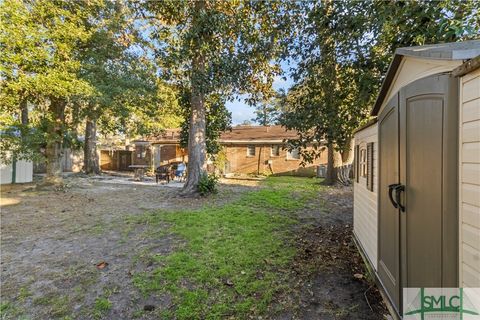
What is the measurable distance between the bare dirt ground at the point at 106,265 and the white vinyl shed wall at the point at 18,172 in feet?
20.4

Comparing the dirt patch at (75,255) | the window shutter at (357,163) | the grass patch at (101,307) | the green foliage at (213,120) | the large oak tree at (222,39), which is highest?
the large oak tree at (222,39)

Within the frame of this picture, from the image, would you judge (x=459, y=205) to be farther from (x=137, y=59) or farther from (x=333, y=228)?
(x=137, y=59)

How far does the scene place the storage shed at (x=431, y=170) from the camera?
5.18 ft

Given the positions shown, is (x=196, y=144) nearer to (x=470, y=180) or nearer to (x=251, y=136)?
(x=470, y=180)

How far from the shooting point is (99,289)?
339cm

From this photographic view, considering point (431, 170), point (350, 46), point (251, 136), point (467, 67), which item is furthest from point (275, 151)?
point (467, 67)

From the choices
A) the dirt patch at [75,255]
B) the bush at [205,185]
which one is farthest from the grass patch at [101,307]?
the bush at [205,185]

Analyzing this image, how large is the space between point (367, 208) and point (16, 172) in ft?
53.6

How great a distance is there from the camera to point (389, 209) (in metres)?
2.81

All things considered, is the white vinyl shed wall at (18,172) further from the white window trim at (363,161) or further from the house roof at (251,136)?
the white window trim at (363,161)

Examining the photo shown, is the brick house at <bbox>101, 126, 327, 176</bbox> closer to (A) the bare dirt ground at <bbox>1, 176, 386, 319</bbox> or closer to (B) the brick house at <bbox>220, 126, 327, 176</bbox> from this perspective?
(B) the brick house at <bbox>220, 126, 327, 176</bbox>

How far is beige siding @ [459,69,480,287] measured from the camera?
1.50m

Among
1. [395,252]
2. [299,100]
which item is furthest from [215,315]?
[299,100]

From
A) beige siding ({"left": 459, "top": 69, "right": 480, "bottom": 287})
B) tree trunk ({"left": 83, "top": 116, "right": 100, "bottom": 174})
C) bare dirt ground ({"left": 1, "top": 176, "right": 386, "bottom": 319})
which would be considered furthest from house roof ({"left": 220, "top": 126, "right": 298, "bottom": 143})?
beige siding ({"left": 459, "top": 69, "right": 480, "bottom": 287})
